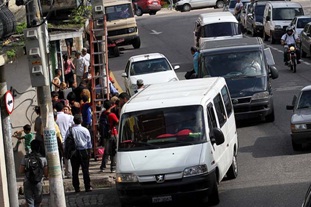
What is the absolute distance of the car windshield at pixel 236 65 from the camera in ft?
83.4

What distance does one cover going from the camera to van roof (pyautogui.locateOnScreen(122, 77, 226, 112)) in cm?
1644

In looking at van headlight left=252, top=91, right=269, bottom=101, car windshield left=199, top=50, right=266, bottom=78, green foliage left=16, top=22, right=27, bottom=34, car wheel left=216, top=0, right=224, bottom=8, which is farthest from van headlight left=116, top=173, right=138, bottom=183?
car wheel left=216, top=0, right=224, bottom=8

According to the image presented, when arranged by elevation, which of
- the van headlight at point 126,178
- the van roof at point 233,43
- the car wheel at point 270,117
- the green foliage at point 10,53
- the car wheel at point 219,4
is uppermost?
the green foliage at point 10,53

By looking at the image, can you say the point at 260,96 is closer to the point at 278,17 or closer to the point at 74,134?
the point at 74,134

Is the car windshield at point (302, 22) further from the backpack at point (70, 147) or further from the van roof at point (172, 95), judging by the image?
the backpack at point (70, 147)

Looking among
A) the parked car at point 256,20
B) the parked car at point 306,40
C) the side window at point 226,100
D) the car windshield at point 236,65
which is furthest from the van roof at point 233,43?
the parked car at point 256,20

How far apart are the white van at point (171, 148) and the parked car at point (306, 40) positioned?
71.5 feet

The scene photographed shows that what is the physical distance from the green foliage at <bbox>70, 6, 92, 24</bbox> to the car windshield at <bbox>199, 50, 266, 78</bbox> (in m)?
4.06

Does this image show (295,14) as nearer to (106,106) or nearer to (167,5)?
(106,106)

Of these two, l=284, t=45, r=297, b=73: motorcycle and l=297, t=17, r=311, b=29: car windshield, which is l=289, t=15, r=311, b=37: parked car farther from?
l=284, t=45, r=297, b=73: motorcycle

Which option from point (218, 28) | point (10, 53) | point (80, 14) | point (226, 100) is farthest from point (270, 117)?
point (218, 28)

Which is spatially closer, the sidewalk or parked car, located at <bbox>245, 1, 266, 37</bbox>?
the sidewalk

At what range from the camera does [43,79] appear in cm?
1622

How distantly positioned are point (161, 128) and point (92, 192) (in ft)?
10.3
